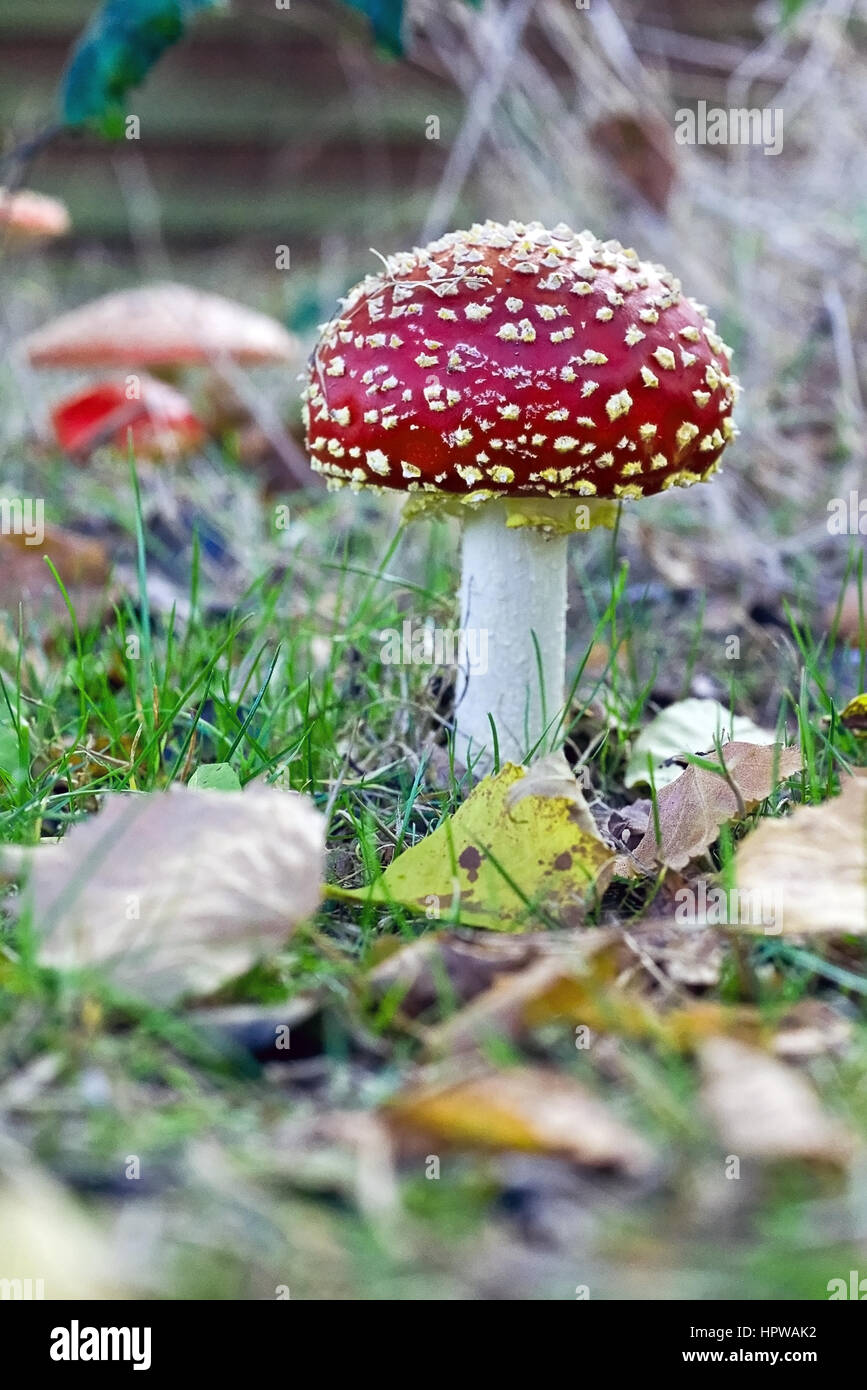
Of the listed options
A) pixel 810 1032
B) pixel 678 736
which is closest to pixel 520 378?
pixel 678 736

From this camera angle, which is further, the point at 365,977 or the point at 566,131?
the point at 566,131

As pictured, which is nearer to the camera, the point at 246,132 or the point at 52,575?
the point at 52,575

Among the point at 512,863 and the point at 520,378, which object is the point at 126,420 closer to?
the point at 520,378

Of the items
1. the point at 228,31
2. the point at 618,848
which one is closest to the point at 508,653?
the point at 618,848

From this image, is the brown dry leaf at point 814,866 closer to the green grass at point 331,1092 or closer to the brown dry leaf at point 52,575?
the green grass at point 331,1092

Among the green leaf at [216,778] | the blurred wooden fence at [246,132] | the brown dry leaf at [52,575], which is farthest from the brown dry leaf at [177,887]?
the blurred wooden fence at [246,132]

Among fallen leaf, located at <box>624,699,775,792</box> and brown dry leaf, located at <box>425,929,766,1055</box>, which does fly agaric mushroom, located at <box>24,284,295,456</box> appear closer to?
fallen leaf, located at <box>624,699,775,792</box>
